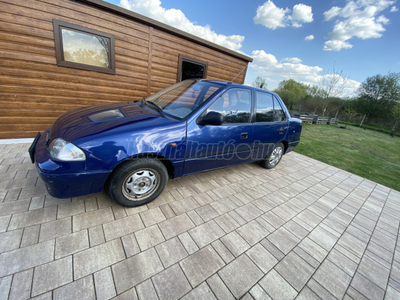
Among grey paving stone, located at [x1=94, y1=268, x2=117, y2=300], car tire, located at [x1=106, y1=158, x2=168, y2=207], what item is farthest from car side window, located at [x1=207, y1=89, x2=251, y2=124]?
grey paving stone, located at [x1=94, y1=268, x2=117, y2=300]

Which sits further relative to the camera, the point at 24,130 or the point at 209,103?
the point at 24,130

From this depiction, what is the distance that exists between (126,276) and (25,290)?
2.17 feet

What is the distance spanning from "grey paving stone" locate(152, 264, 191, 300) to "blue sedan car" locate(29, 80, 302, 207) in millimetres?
915

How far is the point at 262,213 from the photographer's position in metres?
2.32

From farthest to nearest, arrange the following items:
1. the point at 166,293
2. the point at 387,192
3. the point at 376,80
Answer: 1. the point at 376,80
2. the point at 387,192
3. the point at 166,293

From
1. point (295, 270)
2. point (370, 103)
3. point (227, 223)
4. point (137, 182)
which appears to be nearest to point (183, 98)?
point (137, 182)

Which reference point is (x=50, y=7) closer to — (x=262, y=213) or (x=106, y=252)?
(x=106, y=252)

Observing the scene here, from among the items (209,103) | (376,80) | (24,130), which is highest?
(376,80)

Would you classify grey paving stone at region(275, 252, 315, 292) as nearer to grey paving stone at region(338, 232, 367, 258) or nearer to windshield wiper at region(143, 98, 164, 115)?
grey paving stone at region(338, 232, 367, 258)

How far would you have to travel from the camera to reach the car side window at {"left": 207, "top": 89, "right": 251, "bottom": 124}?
241 cm

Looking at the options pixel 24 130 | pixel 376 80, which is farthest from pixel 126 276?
pixel 376 80

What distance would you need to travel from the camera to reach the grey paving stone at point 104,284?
1187mm

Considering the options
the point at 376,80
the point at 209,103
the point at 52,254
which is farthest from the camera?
the point at 376,80

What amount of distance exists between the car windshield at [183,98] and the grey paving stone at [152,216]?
1257 millimetres
